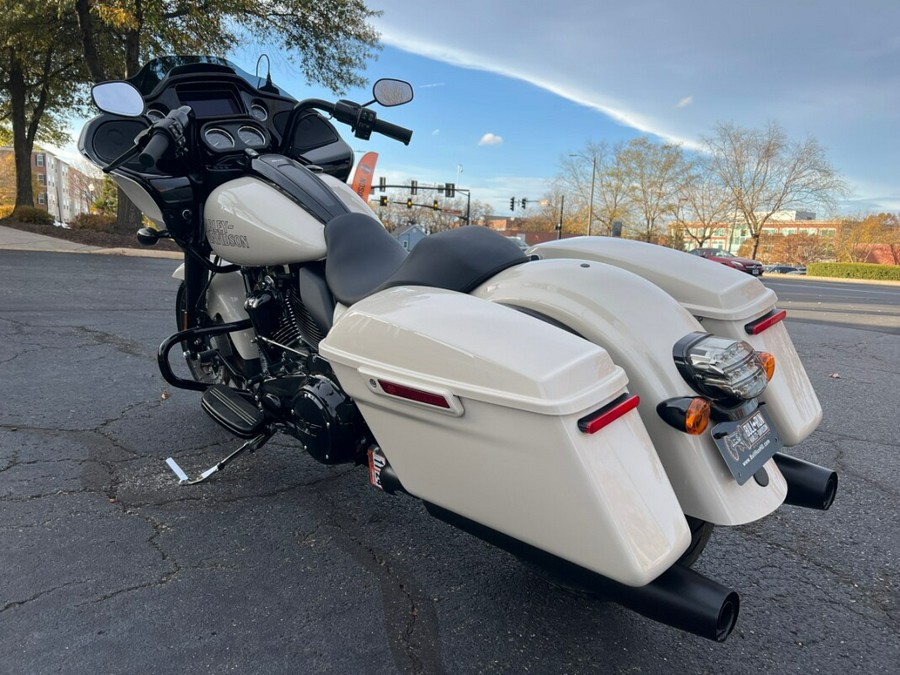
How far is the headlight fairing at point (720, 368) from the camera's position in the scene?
4.79ft

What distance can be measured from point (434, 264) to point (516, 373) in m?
0.64

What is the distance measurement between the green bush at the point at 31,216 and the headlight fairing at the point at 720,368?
23351mm

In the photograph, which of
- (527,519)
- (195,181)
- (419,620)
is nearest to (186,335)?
(195,181)

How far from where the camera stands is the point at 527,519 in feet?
4.43

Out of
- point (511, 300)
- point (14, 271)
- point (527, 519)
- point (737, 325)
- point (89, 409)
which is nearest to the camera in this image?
point (527, 519)

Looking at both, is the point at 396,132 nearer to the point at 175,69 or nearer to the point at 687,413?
the point at 175,69

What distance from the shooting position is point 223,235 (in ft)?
8.53

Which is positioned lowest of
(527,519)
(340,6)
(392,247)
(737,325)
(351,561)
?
(351,561)

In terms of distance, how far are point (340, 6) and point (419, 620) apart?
18962 millimetres

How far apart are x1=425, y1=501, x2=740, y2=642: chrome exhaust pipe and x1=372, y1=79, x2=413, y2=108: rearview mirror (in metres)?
2.39

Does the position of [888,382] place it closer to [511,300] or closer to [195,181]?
[511,300]

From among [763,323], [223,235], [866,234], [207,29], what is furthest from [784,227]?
[223,235]

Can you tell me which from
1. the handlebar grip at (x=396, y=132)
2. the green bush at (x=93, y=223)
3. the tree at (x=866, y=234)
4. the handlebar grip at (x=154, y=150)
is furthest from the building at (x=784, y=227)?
the handlebar grip at (x=154, y=150)

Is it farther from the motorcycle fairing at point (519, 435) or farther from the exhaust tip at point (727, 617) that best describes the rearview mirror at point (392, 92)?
the exhaust tip at point (727, 617)
